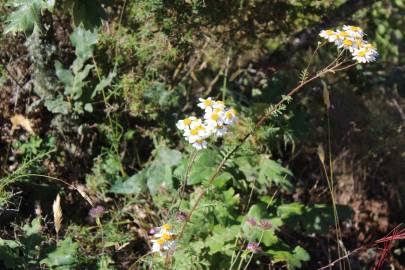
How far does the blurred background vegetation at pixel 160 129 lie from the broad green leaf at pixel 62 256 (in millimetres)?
48

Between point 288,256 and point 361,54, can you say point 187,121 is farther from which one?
point 288,256

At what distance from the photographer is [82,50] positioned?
10.1 ft

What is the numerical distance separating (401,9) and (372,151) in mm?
1012

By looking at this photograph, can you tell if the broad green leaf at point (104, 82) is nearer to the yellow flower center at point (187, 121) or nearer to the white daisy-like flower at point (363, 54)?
the yellow flower center at point (187, 121)

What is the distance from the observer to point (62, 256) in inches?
93.3

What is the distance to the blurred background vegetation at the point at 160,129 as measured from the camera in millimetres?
2797

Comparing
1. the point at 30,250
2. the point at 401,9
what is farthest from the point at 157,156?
the point at 401,9

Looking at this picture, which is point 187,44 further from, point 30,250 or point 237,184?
point 30,250

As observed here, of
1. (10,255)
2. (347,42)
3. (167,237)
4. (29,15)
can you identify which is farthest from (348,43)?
(10,255)

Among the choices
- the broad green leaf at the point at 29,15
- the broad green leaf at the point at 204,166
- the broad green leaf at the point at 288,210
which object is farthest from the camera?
the broad green leaf at the point at 288,210

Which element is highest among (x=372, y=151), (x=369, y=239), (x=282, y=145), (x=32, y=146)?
(x=32, y=146)

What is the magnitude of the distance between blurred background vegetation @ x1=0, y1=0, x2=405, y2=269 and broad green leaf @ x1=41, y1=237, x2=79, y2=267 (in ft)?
0.16

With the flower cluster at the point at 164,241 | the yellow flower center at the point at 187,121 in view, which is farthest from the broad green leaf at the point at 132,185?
the yellow flower center at the point at 187,121

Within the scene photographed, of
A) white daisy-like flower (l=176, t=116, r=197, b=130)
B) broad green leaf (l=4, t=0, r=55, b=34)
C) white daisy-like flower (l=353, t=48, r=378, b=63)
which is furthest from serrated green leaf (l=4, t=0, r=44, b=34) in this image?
white daisy-like flower (l=353, t=48, r=378, b=63)
